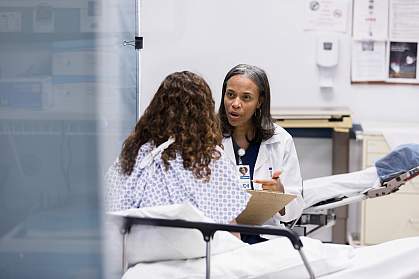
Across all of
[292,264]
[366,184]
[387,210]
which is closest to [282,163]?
[366,184]

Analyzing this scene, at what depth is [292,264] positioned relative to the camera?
1798 mm

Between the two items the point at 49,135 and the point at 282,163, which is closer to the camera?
the point at 49,135

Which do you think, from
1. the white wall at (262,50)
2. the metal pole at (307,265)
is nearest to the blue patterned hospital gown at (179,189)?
the metal pole at (307,265)

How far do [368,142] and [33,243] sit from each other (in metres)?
2.74

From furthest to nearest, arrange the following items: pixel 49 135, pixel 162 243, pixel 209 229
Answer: pixel 162 243 < pixel 209 229 < pixel 49 135

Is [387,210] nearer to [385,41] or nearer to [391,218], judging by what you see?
[391,218]

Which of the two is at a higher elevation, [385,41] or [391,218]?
[385,41]

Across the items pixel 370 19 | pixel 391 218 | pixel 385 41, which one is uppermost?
pixel 370 19

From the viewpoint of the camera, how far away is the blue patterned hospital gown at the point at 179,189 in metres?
1.82

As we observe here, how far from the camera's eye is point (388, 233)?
12.1 ft

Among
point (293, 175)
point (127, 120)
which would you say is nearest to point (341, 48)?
point (293, 175)

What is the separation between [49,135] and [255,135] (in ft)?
4.72

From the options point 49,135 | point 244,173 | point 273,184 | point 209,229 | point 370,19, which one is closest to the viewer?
point 49,135

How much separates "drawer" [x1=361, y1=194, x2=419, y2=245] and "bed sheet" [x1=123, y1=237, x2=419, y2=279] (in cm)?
173
